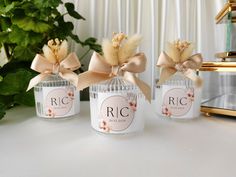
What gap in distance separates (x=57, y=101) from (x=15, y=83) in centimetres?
16

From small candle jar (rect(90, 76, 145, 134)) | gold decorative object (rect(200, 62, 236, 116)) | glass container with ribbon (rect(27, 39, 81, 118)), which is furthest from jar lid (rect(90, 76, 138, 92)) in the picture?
gold decorative object (rect(200, 62, 236, 116))

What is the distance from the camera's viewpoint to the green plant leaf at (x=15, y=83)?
65 centimetres

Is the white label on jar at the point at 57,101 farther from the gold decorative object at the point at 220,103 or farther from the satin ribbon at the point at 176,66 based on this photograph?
the gold decorative object at the point at 220,103

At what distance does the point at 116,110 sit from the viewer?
0.45 meters

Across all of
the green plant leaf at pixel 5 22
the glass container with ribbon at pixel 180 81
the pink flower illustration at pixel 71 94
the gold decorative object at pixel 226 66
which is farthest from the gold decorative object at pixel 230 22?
the green plant leaf at pixel 5 22

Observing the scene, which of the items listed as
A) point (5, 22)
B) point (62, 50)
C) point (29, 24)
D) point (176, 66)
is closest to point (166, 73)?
point (176, 66)

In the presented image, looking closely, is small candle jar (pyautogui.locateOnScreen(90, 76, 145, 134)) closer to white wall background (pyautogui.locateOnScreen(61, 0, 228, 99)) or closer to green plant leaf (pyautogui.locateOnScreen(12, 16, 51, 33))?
green plant leaf (pyautogui.locateOnScreen(12, 16, 51, 33))

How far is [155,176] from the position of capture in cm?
32

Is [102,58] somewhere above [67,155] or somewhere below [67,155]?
above

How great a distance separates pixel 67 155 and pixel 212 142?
0.24 m

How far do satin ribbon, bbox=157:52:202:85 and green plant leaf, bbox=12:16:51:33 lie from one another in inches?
12.9

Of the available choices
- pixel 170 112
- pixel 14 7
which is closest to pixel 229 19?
pixel 170 112

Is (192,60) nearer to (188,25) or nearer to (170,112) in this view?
(170,112)

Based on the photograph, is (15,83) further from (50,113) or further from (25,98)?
(50,113)
